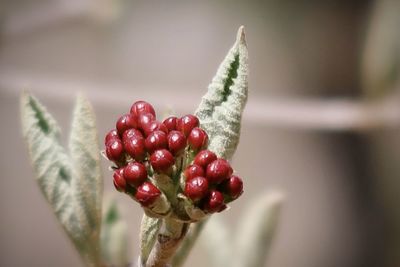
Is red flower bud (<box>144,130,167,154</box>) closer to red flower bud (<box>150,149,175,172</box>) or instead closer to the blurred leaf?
red flower bud (<box>150,149,175,172</box>)

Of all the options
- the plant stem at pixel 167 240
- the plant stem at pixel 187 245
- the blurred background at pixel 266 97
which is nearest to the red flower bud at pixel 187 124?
the plant stem at pixel 167 240

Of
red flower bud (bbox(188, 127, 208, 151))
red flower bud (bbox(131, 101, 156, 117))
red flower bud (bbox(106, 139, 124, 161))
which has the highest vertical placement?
red flower bud (bbox(131, 101, 156, 117))

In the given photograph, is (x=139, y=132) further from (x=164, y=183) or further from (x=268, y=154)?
(x=268, y=154)

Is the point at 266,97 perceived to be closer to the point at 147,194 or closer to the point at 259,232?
the point at 259,232

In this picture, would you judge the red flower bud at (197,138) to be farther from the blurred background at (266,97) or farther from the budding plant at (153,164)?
the blurred background at (266,97)

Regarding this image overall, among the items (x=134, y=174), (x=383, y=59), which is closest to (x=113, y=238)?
(x=134, y=174)

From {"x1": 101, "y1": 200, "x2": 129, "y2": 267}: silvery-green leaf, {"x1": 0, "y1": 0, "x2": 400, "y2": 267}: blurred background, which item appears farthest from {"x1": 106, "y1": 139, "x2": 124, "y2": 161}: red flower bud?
{"x1": 0, "y1": 0, "x2": 400, "y2": 267}: blurred background
